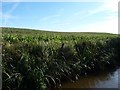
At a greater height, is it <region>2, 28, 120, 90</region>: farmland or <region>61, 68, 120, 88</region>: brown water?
<region>2, 28, 120, 90</region>: farmland

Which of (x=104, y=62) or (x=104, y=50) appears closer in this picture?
(x=104, y=62)

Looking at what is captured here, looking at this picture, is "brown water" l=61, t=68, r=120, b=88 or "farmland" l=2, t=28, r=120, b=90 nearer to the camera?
"farmland" l=2, t=28, r=120, b=90

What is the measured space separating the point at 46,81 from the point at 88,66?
170 inches

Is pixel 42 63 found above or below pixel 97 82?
above

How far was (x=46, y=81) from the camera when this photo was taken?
10930 millimetres

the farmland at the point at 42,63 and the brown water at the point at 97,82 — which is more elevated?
the farmland at the point at 42,63

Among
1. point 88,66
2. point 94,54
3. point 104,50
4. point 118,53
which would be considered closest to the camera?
point 88,66

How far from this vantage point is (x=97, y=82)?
1344 centimetres

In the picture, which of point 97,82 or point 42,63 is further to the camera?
point 97,82

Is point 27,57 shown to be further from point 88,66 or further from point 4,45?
point 88,66

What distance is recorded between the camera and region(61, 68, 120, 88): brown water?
12.4 meters

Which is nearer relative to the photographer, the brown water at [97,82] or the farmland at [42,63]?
the farmland at [42,63]

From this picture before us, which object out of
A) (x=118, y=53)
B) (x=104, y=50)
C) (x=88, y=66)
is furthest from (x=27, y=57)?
(x=118, y=53)

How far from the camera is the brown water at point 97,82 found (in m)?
12.4
